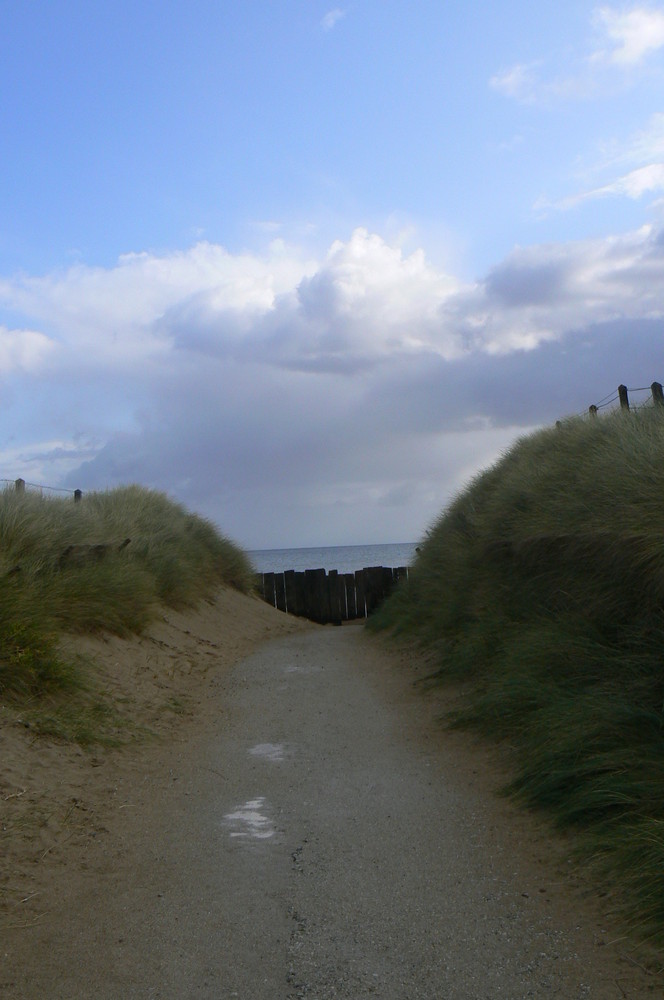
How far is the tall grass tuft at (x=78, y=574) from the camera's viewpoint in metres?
6.87

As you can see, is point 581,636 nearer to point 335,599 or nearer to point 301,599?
point 335,599

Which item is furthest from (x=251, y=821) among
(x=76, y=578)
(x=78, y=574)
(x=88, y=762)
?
(x=78, y=574)

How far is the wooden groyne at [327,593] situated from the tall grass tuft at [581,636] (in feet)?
34.3

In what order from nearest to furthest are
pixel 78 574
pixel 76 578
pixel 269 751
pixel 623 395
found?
pixel 269 751 < pixel 76 578 < pixel 78 574 < pixel 623 395

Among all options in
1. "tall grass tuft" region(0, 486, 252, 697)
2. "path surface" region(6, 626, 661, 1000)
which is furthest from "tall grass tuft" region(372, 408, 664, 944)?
"tall grass tuft" region(0, 486, 252, 697)

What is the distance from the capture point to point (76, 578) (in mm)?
9266

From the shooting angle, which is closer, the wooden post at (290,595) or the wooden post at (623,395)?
the wooden post at (623,395)

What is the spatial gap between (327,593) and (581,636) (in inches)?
619

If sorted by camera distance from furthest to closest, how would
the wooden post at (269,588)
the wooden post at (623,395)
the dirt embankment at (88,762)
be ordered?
the wooden post at (269,588), the wooden post at (623,395), the dirt embankment at (88,762)

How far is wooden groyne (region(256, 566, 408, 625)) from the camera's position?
2183 cm

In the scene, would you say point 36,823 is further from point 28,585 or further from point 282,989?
point 28,585

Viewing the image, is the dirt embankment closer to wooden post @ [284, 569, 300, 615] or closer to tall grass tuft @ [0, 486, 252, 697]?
tall grass tuft @ [0, 486, 252, 697]

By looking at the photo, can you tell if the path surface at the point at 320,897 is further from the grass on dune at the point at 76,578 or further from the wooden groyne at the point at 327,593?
the wooden groyne at the point at 327,593

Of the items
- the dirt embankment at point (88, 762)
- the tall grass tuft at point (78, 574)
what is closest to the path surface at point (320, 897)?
the dirt embankment at point (88, 762)
